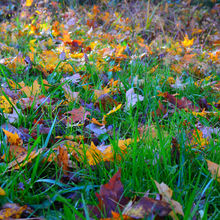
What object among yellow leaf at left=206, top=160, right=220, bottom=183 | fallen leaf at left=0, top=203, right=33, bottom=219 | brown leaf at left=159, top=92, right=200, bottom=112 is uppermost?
fallen leaf at left=0, top=203, right=33, bottom=219

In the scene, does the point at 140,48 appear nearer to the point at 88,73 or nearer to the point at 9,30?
the point at 88,73

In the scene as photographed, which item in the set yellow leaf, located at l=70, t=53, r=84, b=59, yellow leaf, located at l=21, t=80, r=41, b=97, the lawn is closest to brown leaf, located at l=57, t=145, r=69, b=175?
the lawn

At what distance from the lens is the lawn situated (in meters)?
0.94

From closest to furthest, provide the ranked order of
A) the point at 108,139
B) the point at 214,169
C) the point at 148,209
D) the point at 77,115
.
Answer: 1. the point at 148,209
2. the point at 214,169
3. the point at 108,139
4. the point at 77,115

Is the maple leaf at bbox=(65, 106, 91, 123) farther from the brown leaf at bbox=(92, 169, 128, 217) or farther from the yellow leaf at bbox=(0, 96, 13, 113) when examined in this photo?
the brown leaf at bbox=(92, 169, 128, 217)

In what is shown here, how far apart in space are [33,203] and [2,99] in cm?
85

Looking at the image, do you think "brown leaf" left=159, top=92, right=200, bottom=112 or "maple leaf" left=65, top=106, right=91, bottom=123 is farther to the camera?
"brown leaf" left=159, top=92, right=200, bottom=112

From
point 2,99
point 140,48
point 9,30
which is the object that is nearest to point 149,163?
point 2,99

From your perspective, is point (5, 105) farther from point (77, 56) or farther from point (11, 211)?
point (77, 56)

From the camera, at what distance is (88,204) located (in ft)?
3.21

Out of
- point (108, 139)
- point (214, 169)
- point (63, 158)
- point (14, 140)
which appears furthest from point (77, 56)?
point (214, 169)

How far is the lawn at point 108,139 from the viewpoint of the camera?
0.94 metres

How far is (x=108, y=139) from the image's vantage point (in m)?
1.50

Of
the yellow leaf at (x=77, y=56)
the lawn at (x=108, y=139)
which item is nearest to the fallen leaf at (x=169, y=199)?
the lawn at (x=108, y=139)
